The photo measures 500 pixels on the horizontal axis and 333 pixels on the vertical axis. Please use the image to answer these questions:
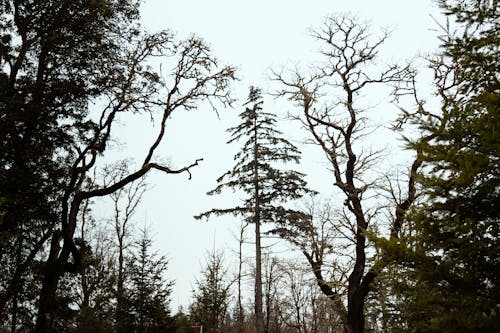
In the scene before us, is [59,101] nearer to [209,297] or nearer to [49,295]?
[49,295]

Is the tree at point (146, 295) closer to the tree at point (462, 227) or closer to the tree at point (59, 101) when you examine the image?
the tree at point (59, 101)

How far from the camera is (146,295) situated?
16281 mm

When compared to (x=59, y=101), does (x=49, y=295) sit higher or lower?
lower

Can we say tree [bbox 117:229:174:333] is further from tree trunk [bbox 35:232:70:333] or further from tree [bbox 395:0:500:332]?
tree [bbox 395:0:500:332]

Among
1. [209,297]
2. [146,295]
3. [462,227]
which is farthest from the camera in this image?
[209,297]

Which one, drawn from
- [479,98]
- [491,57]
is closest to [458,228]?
[479,98]

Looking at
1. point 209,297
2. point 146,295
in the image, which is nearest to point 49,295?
point 146,295

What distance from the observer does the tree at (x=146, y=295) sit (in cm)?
1597

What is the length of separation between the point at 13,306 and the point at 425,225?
15.4 m

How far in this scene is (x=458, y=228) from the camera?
3.61 metres

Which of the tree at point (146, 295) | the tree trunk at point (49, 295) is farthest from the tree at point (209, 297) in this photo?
the tree trunk at point (49, 295)

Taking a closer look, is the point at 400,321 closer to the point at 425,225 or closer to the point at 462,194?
the point at 425,225

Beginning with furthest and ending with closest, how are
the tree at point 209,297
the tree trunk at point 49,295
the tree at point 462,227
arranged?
1. the tree at point 209,297
2. the tree trunk at point 49,295
3. the tree at point 462,227

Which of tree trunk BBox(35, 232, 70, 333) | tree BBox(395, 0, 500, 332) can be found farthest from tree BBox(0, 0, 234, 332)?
tree BBox(395, 0, 500, 332)
